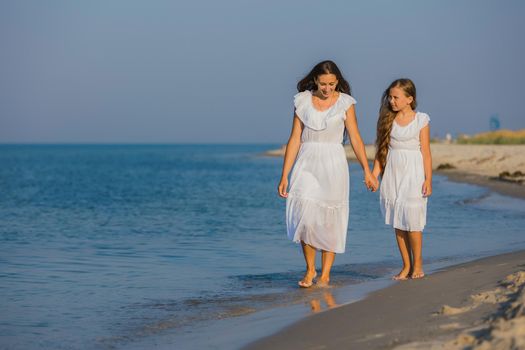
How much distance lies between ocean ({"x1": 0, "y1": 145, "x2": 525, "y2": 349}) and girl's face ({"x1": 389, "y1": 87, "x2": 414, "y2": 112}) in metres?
1.61

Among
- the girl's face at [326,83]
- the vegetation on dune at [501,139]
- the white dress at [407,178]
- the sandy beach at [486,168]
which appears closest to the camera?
the girl's face at [326,83]

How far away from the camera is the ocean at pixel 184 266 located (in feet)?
20.0

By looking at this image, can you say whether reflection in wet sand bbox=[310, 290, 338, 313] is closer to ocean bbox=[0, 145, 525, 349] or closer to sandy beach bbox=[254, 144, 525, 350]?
ocean bbox=[0, 145, 525, 349]

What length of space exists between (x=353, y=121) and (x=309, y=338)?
2793mm

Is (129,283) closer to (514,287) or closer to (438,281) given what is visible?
(438,281)

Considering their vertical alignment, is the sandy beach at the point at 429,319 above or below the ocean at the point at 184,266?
above

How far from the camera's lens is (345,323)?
5.34 meters

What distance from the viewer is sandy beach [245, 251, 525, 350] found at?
14.1 feet

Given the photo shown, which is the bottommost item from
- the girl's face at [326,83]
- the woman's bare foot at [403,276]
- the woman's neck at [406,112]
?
the woman's bare foot at [403,276]

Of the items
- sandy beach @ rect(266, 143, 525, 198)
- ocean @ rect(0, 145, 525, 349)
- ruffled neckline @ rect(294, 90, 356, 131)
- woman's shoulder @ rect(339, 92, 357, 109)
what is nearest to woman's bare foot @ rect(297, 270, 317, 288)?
ocean @ rect(0, 145, 525, 349)

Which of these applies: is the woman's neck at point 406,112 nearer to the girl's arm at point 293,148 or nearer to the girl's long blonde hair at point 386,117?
the girl's long blonde hair at point 386,117

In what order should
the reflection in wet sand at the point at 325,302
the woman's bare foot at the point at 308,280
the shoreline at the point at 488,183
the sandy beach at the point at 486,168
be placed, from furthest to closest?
the sandy beach at the point at 486,168
the shoreline at the point at 488,183
the woman's bare foot at the point at 308,280
the reflection in wet sand at the point at 325,302

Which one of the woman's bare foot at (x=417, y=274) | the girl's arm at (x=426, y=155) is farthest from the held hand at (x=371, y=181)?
the woman's bare foot at (x=417, y=274)

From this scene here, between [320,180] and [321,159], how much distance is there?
0.60 feet
